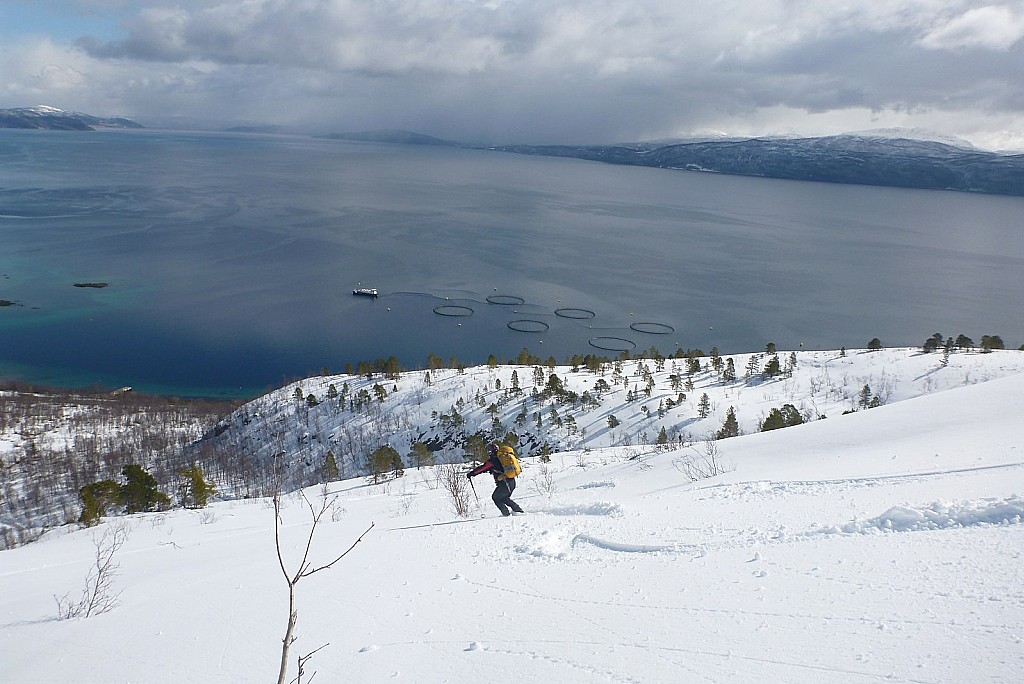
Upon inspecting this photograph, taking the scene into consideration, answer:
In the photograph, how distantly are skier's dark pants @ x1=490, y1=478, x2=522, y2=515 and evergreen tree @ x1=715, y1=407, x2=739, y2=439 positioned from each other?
12118mm

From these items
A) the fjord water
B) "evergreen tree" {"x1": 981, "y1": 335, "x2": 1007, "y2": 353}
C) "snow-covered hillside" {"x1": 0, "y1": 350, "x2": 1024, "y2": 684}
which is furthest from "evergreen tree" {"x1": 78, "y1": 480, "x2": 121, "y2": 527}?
"evergreen tree" {"x1": 981, "y1": 335, "x2": 1007, "y2": 353}

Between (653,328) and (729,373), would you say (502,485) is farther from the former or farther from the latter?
(653,328)

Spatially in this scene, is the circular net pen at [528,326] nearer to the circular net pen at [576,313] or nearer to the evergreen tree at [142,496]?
the circular net pen at [576,313]

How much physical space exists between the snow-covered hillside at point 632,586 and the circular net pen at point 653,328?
128 ft

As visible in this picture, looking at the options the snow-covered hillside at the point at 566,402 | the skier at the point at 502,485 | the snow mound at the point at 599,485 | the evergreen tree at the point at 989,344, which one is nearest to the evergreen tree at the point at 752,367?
the snow-covered hillside at the point at 566,402

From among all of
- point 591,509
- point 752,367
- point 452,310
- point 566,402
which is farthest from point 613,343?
point 591,509

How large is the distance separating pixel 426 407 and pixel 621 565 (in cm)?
2324

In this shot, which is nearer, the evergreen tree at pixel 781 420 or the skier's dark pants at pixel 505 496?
the skier's dark pants at pixel 505 496

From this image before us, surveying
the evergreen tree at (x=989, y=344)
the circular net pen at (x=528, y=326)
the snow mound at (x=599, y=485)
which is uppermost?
the snow mound at (x=599, y=485)

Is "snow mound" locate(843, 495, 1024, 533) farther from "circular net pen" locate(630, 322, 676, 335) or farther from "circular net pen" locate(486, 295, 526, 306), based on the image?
"circular net pen" locate(486, 295, 526, 306)

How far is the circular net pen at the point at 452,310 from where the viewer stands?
2031 inches

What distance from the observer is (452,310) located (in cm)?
5247

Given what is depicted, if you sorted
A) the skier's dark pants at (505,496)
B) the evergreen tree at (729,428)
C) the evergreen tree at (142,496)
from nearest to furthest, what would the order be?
1. the skier's dark pants at (505,496)
2. the evergreen tree at (142,496)
3. the evergreen tree at (729,428)

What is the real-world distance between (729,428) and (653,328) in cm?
3026
